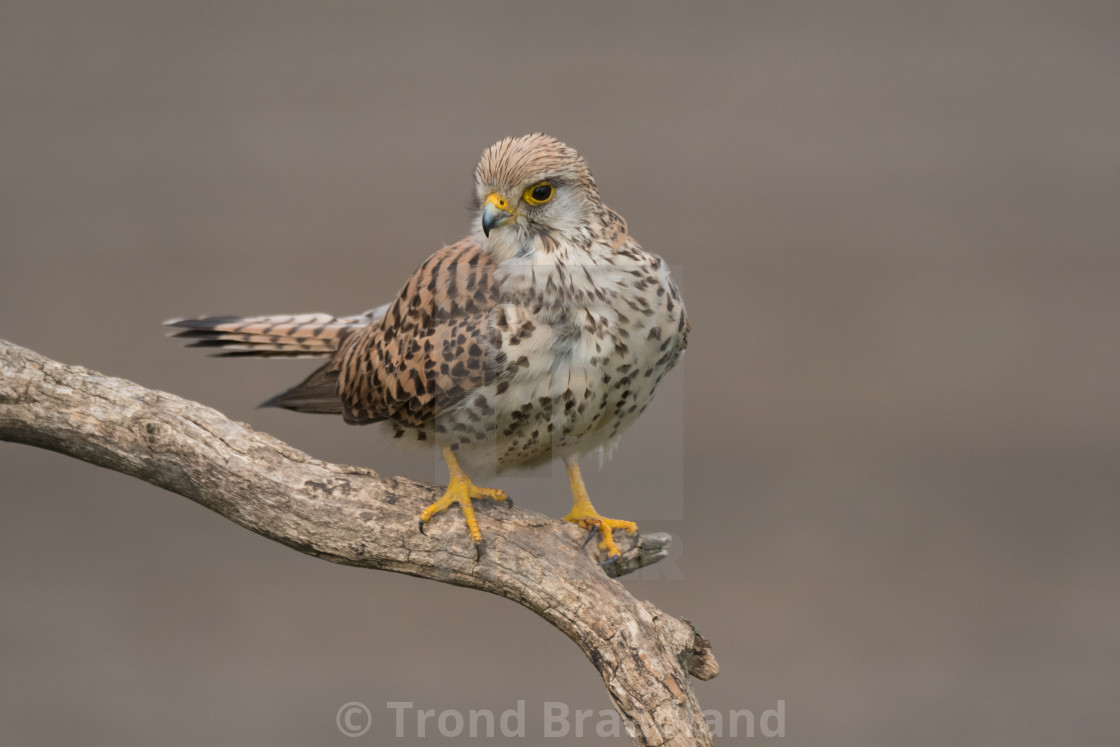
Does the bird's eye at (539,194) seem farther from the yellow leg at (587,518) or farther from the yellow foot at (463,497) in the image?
the yellow leg at (587,518)

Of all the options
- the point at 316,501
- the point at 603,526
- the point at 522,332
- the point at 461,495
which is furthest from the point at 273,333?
the point at 603,526

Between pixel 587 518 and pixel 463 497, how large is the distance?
0.33 m

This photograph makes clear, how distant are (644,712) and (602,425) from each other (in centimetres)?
59

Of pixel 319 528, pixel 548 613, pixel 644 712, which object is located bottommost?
pixel 644 712

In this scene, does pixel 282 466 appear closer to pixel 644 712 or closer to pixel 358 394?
pixel 358 394

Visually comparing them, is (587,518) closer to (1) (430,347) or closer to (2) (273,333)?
(1) (430,347)

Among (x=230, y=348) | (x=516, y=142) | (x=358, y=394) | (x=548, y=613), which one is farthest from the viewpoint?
(x=230, y=348)

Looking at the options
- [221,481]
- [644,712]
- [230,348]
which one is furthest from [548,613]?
[230,348]

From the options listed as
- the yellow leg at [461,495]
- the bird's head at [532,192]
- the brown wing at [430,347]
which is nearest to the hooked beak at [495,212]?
the bird's head at [532,192]

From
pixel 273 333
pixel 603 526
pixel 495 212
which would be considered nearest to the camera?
pixel 495 212

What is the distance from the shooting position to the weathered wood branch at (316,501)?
2080mm

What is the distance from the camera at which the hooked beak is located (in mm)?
1956

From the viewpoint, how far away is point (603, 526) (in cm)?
235

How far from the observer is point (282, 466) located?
7.14 feet
